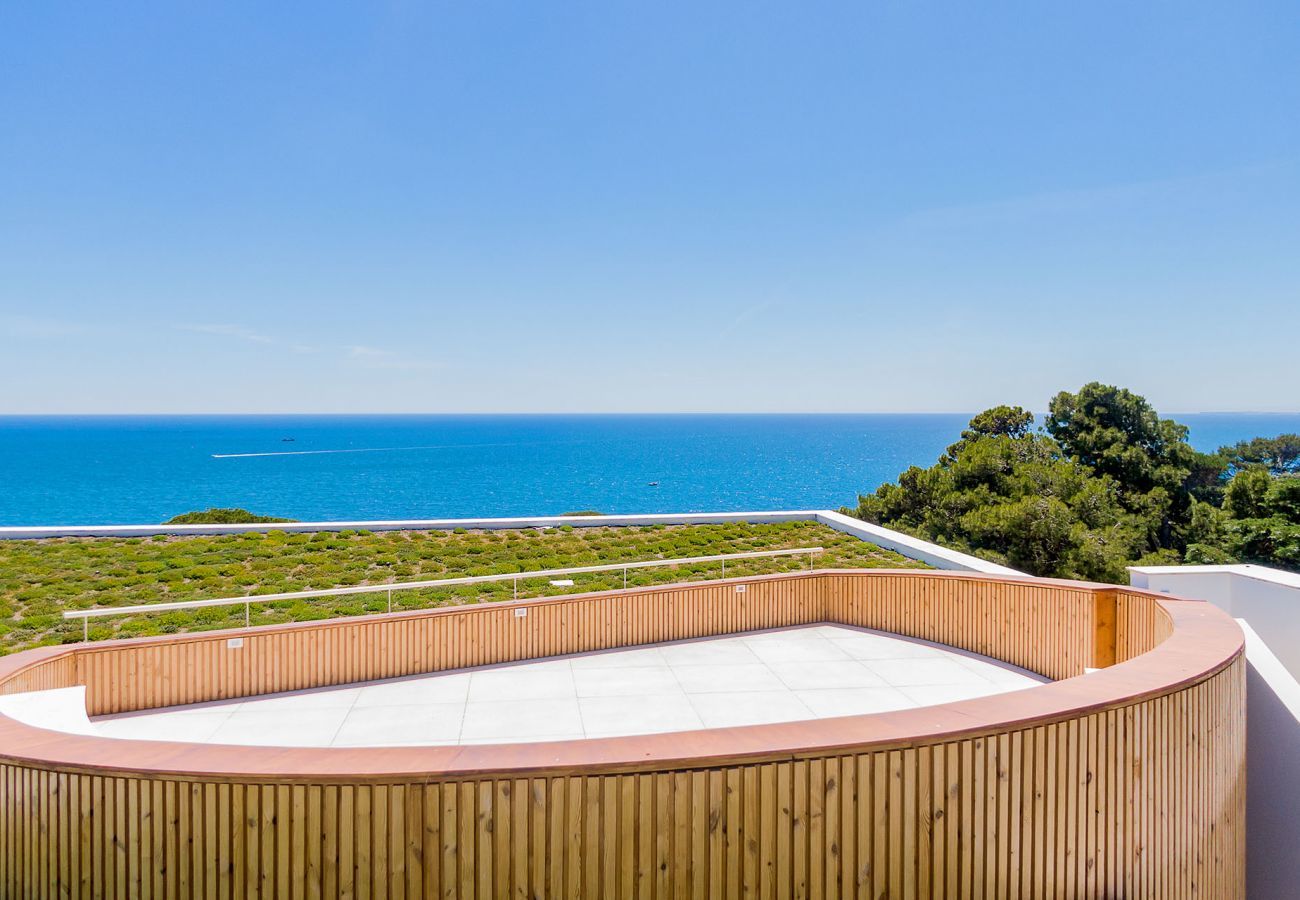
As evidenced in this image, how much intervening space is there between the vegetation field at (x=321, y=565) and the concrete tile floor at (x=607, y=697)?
2.37 meters

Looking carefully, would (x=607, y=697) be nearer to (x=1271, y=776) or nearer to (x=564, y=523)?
(x=1271, y=776)

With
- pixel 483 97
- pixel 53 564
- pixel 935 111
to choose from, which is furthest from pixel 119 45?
pixel 935 111

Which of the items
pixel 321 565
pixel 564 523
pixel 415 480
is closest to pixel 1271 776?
pixel 321 565

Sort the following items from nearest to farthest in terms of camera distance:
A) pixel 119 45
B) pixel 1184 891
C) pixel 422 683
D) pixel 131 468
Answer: pixel 1184 891 < pixel 422 683 < pixel 119 45 < pixel 131 468

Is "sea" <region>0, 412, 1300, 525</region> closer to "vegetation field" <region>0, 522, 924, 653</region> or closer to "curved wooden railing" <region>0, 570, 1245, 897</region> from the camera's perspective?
"vegetation field" <region>0, 522, 924, 653</region>

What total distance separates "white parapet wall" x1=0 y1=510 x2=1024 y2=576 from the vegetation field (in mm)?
325

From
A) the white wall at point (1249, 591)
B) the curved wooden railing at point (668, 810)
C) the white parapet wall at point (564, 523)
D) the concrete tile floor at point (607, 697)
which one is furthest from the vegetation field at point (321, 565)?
the curved wooden railing at point (668, 810)

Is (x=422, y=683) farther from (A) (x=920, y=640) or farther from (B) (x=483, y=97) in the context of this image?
(B) (x=483, y=97)

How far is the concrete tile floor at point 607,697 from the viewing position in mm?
6168

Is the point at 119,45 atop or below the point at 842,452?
atop

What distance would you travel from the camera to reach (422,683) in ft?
24.2

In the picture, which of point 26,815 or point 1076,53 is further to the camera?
point 1076,53

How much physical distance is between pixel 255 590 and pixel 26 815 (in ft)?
25.7

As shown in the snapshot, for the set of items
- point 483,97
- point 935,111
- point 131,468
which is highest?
point 483,97
